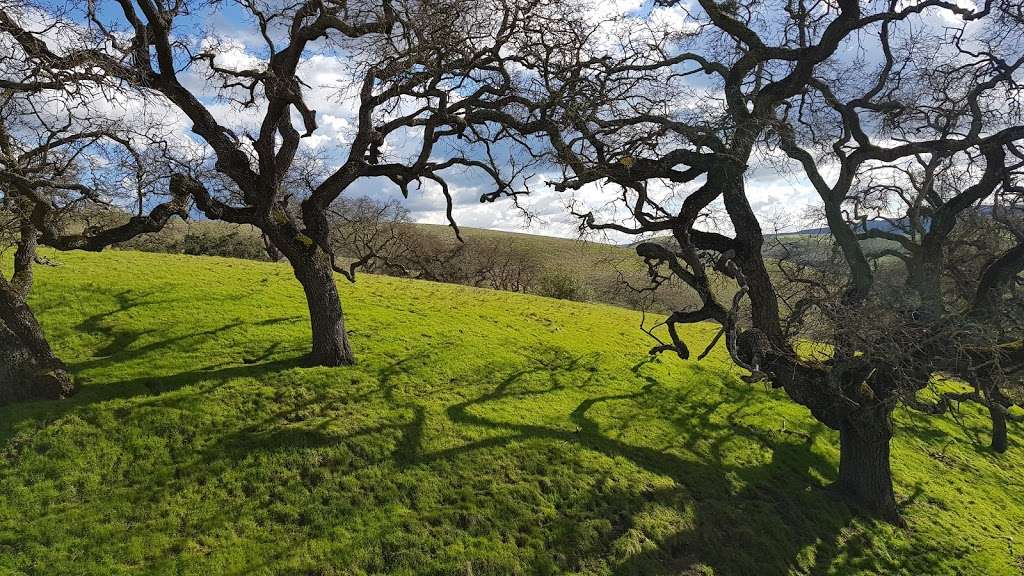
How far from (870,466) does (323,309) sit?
43.4 ft

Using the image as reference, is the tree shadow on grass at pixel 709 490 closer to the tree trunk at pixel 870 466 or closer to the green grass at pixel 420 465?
the green grass at pixel 420 465

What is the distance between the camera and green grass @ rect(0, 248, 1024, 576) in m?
7.98

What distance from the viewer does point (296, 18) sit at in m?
10.7

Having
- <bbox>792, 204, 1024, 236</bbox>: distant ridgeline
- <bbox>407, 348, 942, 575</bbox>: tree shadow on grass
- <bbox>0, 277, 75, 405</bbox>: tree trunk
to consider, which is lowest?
<bbox>407, 348, 942, 575</bbox>: tree shadow on grass

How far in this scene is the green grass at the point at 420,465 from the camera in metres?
7.98

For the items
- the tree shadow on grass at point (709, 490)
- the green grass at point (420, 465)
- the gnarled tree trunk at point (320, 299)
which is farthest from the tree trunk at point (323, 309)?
the tree shadow on grass at point (709, 490)

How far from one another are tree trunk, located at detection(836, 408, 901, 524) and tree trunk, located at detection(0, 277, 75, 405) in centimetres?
1671

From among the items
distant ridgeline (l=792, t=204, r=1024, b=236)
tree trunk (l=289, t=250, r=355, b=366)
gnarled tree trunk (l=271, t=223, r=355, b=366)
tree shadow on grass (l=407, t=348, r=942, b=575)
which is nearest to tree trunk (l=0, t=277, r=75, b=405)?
gnarled tree trunk (l=271, t=223, r=355, b=366)

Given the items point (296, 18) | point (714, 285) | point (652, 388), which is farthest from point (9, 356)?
point (652, 388)

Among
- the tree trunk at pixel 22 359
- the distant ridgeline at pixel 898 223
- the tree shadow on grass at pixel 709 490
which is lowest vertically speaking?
the tree shadow on grass at pixel 709 490

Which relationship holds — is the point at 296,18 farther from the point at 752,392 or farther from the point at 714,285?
the point at 752,392

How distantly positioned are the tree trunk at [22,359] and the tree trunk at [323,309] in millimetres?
4944

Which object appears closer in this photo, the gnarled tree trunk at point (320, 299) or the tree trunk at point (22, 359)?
the tree trunk at point (22, 359)

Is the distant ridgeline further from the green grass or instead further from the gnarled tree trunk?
the gnarled tree trunk
